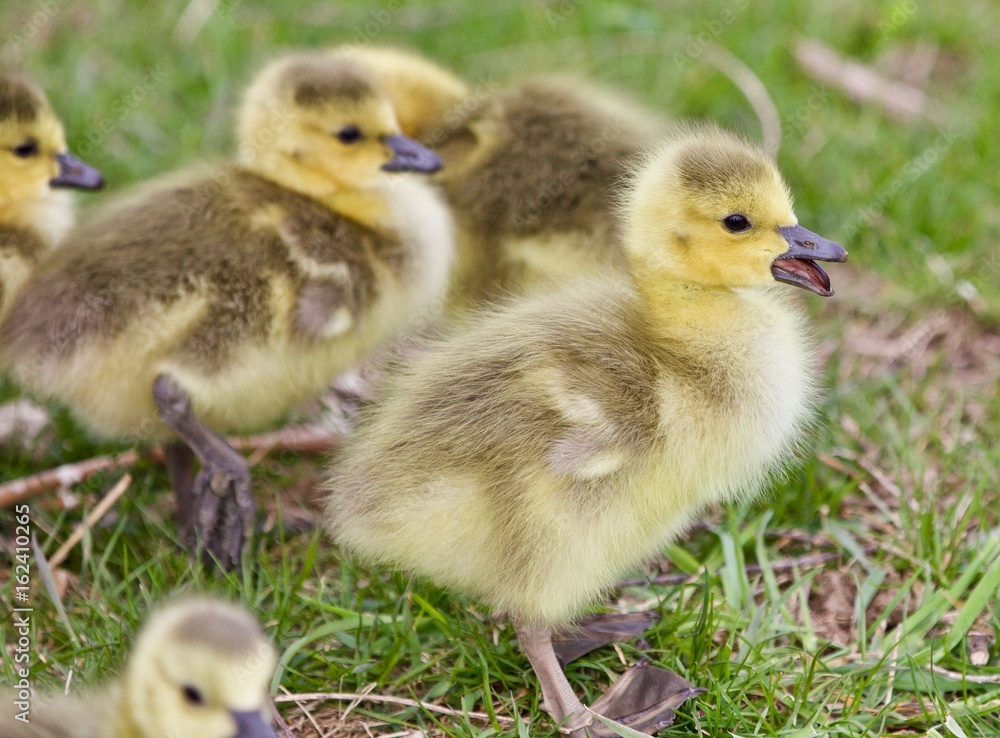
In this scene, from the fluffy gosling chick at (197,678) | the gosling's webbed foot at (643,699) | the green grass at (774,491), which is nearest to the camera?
the fluffy gosling chick at (197,678)

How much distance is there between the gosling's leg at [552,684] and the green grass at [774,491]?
60 mm

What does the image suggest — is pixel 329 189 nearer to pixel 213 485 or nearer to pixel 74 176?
pixel 74 176

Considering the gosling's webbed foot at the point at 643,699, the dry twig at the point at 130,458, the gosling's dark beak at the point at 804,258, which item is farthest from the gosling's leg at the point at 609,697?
the dry twig at the point at 130,458

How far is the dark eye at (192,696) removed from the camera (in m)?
1.32

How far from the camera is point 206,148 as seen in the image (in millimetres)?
3135

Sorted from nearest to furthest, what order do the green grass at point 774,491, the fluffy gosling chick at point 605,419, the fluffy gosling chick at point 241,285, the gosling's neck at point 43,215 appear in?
1. the fluffy gosling chick at point 605,419
2. the green grass at point 774,491
3. the fluffy gosling chick at point 241,285
4. the gosling's neck at point 43,215

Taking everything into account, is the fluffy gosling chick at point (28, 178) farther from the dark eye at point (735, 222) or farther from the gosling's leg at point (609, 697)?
the dark eye at point (735, 222)

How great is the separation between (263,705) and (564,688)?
56cm

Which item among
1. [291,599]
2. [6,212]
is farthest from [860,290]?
[6,212]

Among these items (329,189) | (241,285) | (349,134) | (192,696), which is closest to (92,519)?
(241,285)

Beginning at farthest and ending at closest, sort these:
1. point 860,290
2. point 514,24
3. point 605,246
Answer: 1. point 514,24
2. point 860,290
3. point 605,246

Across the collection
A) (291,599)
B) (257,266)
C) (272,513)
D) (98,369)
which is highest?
(257,266)

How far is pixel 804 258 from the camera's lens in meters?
1.81

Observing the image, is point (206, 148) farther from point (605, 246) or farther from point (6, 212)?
point (605, 246)
